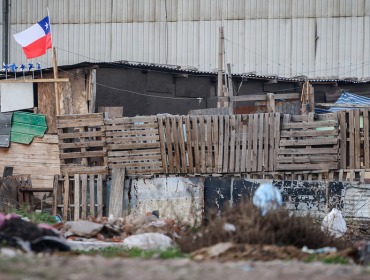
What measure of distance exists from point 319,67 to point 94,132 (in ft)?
45.8

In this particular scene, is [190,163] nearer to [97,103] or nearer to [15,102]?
[97,103]

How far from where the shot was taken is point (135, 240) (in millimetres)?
8352

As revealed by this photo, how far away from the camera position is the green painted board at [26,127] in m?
18.0

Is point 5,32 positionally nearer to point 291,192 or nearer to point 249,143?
point 249,143

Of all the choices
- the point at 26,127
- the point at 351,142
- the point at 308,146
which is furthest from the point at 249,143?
the point at 26,127

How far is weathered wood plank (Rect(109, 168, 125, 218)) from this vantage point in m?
12.1

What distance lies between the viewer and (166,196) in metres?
12.1

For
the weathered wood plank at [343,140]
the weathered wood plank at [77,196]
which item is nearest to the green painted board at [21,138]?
the weathered wood plank at [77,196]

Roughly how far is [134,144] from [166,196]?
1.73m

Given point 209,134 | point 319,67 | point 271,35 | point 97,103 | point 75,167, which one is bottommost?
point 75,167

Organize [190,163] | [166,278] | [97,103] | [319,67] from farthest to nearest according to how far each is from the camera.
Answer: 1. [319,67]
2. [97,103]
3. [190,163]
4. [166,278]

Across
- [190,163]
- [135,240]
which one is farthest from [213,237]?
[190,163]

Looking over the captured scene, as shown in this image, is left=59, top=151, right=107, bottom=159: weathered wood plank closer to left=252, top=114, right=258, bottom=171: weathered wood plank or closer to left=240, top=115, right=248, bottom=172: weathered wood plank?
left=240, top=115, right=248, bottom=172: weathered wood plank

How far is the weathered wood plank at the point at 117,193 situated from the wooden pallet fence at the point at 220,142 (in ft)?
3.96
